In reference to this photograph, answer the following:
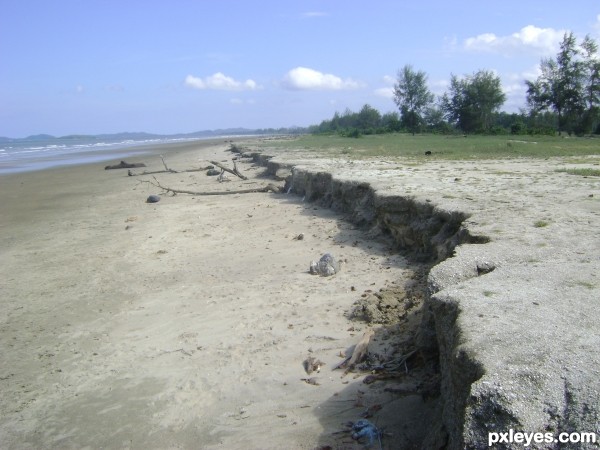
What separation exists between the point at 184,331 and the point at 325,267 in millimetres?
2168

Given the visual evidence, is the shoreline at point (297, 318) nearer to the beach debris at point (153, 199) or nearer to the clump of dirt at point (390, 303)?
the clump of dirt at point (390, 303)

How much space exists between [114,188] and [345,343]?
1632 cm

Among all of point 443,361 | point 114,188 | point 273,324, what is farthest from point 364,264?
point 114,188

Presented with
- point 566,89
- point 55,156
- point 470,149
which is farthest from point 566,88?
point 55,156

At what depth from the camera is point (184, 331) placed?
18.9ft

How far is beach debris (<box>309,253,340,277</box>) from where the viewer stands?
7047 millimetres

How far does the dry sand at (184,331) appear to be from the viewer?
13.4 feet

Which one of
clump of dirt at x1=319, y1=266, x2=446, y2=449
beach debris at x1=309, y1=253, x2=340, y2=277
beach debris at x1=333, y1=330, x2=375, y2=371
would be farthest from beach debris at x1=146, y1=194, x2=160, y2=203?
beach debris at x1=333, y1=330, x2=375, y2=371

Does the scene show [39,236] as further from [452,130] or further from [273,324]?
[452,130]

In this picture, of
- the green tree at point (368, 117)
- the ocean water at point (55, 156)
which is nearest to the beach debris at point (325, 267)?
the ocean water at point (55, 156)

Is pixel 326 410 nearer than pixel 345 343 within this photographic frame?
Yes

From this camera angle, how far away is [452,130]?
5684cm

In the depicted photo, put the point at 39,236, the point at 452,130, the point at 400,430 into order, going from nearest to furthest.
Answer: the point at 400,430, the point at 39,236, the point at 452,130

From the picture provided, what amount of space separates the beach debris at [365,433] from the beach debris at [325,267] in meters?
3.41
